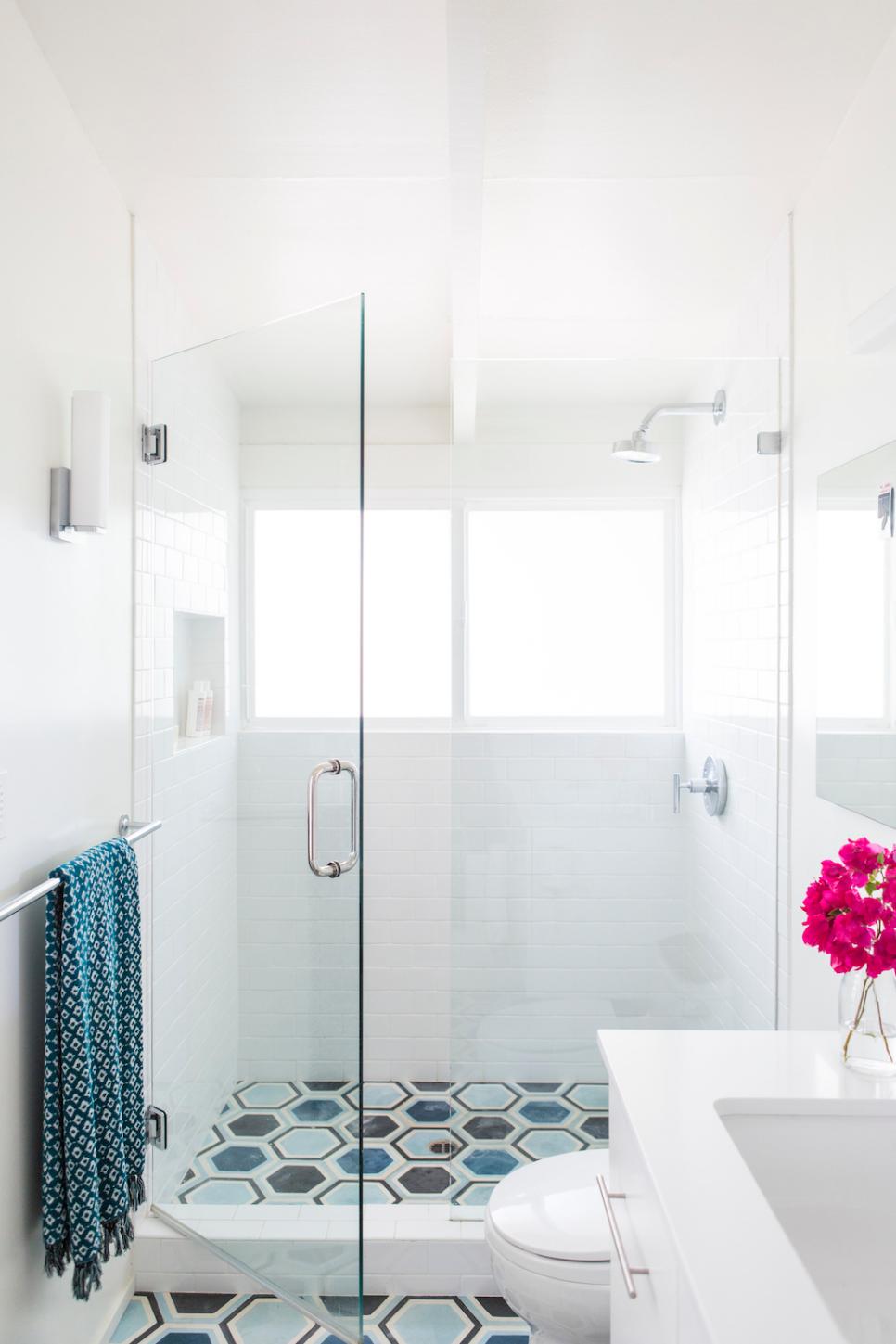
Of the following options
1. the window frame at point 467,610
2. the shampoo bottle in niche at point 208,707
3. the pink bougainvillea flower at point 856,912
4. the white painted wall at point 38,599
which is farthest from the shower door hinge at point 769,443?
the white painted wall at point 38,599

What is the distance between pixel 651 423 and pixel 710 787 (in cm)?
91

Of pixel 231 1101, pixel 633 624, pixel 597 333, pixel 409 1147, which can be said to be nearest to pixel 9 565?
pixel 231 1101

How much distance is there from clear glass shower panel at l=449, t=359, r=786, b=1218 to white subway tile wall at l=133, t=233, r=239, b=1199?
591 millimetres

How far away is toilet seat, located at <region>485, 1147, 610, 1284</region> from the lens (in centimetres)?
171

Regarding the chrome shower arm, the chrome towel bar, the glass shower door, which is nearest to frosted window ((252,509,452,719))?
the glass shower door

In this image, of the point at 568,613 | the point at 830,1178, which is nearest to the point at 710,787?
the point at 568,613

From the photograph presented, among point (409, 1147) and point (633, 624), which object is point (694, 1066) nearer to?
point (633, 624)

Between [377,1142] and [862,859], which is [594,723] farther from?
[377,1142]

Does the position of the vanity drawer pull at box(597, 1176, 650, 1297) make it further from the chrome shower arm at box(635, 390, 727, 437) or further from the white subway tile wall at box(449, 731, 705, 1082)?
the chrome shower arm at box(635, 390, 727, 437)

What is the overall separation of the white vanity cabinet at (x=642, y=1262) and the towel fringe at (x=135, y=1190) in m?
1.05

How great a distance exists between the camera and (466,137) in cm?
161

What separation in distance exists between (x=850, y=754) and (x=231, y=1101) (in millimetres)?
A: 1523

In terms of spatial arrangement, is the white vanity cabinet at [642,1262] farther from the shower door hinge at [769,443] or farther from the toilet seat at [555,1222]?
the shower door hinge at [769,443]

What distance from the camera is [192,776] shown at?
2.20 meters
